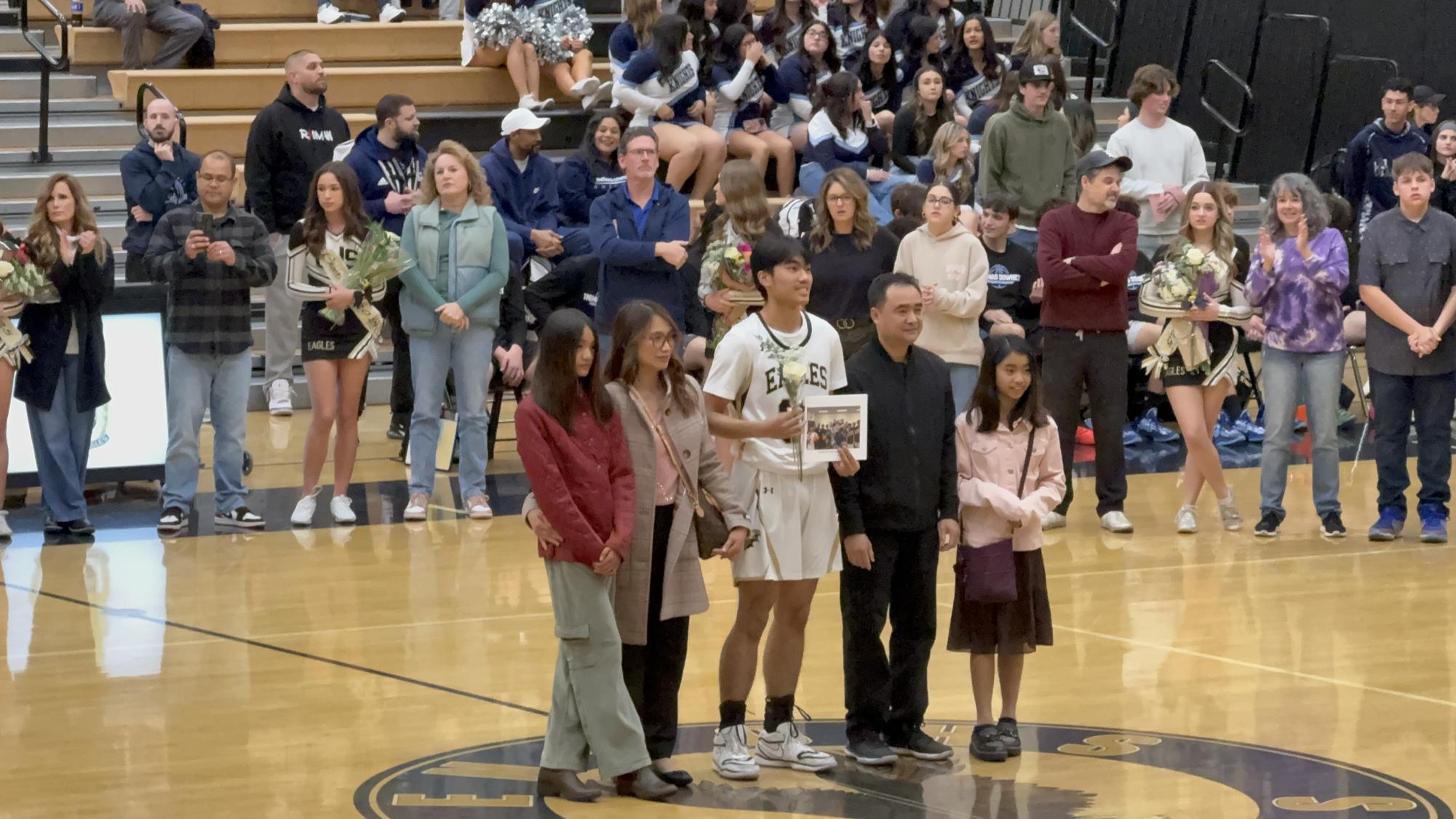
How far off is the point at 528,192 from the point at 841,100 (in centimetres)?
323

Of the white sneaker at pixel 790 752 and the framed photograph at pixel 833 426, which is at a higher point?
the framed photograph at pixel 833 426

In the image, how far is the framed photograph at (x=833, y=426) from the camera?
639cm

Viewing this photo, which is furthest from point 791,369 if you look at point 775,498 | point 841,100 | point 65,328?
point 841,100

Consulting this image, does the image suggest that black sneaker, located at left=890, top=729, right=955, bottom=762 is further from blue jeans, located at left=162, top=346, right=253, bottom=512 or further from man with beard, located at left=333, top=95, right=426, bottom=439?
man with beard, located at left=333, top=95, right=426, bottom=439

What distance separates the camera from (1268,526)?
33.9 feet

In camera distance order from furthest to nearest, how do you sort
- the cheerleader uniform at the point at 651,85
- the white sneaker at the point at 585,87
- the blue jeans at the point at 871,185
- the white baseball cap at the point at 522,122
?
the white sneaker at the point at 585,87 → the cheerleader uniform at the point at 651,85 → the blue jeans at the point at 871,185 → the white baseball cap at the point at 522,122

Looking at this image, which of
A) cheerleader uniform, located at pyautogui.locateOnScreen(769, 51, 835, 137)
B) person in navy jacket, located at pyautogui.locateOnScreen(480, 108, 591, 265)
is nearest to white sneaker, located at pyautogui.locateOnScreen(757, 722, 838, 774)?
person in navy jacket, located at pyautogui.locateOnScreen(480, 108, 591, 265)

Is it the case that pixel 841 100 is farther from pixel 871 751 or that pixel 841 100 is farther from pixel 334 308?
pixel 871 751

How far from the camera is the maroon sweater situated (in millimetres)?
10148

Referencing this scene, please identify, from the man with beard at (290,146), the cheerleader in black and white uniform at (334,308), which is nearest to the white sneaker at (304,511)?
the cheerleader in black and white uniform at (334,308)

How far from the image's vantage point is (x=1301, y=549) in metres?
10.1

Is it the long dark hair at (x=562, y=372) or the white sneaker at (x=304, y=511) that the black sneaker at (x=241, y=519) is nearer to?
the white sneaker at (x=304, y=511)

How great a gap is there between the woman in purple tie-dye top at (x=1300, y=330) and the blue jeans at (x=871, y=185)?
14.3 ft

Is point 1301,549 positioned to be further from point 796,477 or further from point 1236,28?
point 1236,28
